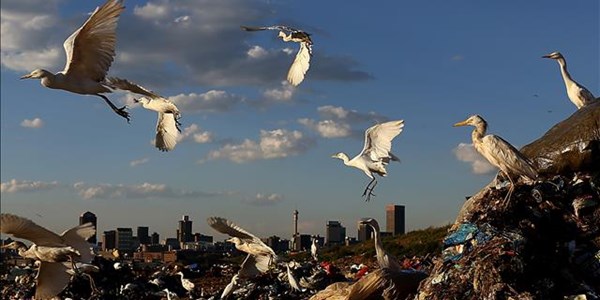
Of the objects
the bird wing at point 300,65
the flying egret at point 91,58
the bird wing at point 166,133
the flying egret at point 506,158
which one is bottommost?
the flying egret at point 506,158

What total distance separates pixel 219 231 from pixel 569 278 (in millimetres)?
5442

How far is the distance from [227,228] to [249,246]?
0.42 metres

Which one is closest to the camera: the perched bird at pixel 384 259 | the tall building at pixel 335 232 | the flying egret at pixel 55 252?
the perched bird at pixel 384 259

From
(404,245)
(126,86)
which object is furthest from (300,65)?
(404,245)

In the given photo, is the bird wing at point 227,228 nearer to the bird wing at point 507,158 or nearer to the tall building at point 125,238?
the bird wing at point 507,158

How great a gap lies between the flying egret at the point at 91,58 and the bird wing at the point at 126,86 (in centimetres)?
13

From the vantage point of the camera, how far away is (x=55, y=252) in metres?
12.1

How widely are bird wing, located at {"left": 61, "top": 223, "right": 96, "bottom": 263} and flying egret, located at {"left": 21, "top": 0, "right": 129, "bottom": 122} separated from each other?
9.77ft

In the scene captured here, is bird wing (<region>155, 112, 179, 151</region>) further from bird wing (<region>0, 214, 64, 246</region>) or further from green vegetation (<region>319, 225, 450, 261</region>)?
green vegetation (<region>319, 225, 450, 261</region>)

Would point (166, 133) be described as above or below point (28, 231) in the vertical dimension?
above

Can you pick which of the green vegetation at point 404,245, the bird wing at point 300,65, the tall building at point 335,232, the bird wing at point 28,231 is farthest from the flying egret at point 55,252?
the tall building at point 335,232

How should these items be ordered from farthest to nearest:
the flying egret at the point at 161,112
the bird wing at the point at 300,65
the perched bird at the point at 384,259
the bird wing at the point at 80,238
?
the bird wing at the point at 80,238 → the bird wing at the point at 300,65 → the flying egret at the point at 161,112 → the perched bird at the point at 384,259

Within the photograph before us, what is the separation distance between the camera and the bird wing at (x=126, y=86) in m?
10.3

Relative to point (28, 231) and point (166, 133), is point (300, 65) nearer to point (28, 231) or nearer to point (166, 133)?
point (166, 133)
